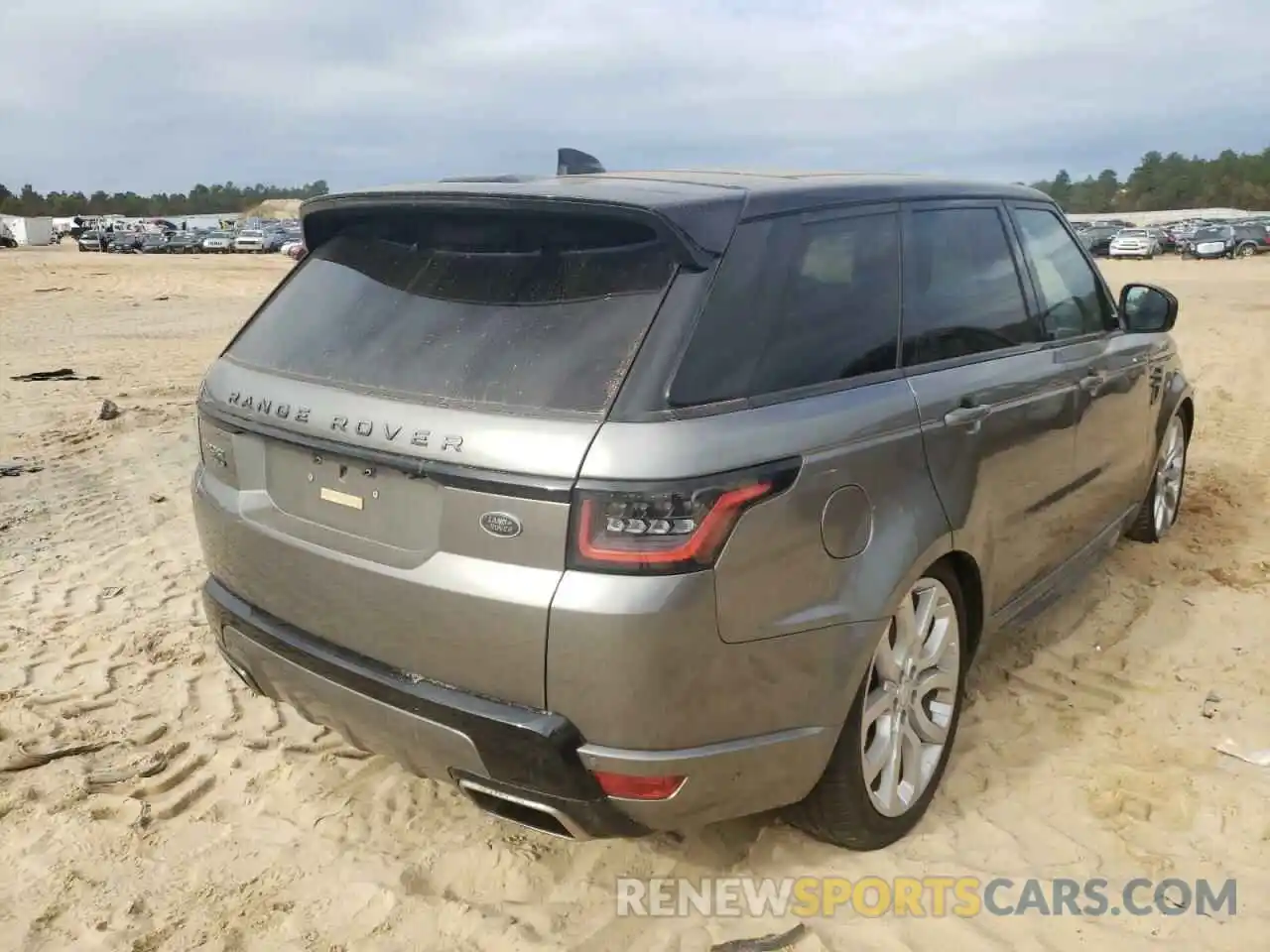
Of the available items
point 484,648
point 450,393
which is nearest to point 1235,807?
point 484,648

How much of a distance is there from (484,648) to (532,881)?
91cm

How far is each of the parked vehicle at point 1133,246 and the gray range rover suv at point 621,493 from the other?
148 feet

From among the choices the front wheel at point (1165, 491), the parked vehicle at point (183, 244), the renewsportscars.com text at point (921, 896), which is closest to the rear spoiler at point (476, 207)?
the renewsportscars.com text at point (921, 896)

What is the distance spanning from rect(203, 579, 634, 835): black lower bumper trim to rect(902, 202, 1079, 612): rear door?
4.19 ft

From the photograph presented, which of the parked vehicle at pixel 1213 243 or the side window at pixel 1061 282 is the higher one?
the side window at pixel 1061 282

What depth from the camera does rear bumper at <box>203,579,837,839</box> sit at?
225 cm

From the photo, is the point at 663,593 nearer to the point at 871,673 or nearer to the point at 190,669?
the point at 871,673

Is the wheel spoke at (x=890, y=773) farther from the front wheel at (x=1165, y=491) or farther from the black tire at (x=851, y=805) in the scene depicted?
the front wheel at (x=1165, y=491)

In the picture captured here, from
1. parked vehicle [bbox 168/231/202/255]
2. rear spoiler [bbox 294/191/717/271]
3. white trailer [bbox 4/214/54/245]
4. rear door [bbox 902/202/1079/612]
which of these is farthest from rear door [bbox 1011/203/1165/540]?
white trailer [bbox 4/214/54/245]

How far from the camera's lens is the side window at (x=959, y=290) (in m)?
3.01

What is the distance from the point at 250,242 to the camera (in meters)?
54.6

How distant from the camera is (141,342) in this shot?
14820 mm

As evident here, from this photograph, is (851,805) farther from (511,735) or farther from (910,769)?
(511,735)

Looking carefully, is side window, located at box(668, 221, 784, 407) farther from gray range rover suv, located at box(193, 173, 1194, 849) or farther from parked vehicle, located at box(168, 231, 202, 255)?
parked vehicle, located at box(168, 231, 202, 255)
